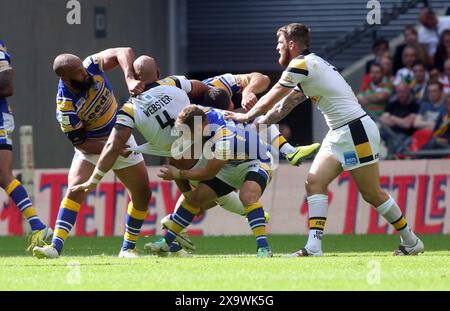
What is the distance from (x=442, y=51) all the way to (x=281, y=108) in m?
9.30

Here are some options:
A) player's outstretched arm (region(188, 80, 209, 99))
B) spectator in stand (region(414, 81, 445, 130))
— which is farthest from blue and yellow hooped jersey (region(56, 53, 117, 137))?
spectator in stand (region(414, 81, 445, 130))

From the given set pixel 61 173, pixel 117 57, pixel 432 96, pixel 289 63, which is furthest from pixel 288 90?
pixel 432 96

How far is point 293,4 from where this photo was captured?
2378 cm

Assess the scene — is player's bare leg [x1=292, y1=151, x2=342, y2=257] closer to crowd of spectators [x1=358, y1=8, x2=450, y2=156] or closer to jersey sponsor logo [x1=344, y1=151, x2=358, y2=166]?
jersey sponsor logo [x1=344, y1=151, x2=358, y2=166]

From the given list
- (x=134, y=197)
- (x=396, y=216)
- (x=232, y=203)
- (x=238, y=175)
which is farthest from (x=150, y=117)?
(x=396, y=216)

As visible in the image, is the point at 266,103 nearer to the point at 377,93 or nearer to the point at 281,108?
the point at 281,108

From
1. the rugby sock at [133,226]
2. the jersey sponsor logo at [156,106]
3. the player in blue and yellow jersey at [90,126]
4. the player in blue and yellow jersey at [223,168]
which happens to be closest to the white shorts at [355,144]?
the player in blue and yellow jersey at [223,168]

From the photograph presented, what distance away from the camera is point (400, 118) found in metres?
20.0

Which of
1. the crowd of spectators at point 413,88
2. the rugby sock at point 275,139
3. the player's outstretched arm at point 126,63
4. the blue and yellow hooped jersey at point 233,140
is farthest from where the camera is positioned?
the crowd of spectators at point 413,88

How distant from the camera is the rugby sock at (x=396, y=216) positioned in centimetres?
1184

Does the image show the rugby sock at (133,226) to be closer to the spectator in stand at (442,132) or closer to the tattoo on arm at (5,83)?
the tattoo on arm at (5,83)

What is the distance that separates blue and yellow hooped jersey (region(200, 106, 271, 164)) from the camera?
11.6 metres

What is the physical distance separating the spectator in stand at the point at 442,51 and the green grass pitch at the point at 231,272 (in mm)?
7273

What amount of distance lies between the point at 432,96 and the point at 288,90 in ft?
28.8
